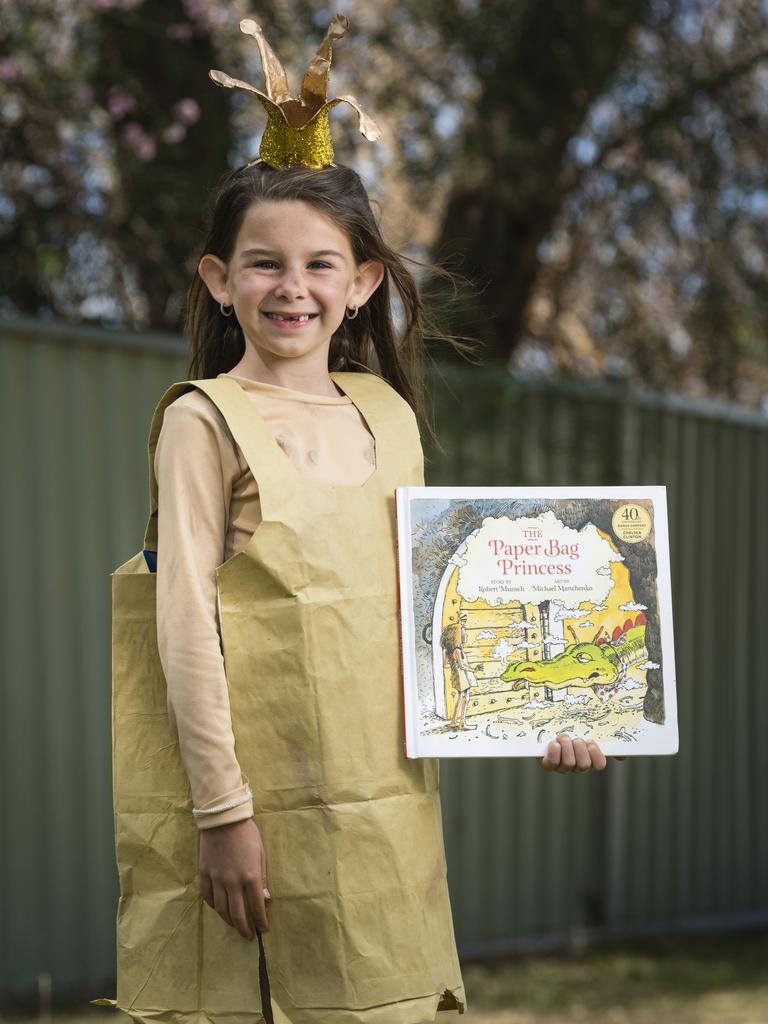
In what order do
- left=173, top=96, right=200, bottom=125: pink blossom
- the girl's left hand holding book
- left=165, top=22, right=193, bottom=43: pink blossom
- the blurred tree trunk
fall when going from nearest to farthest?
the girl's left hand holding book < left=173, top=96, right=200, bottom=125: pink blossom < left=165, top=22, right=193, bottom=43: pink blossom < the blurred tree trunk

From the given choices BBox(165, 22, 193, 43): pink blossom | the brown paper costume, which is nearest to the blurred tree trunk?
BBox(165, 22, 193, 43): pink blossom

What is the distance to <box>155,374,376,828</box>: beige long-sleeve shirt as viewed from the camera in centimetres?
180

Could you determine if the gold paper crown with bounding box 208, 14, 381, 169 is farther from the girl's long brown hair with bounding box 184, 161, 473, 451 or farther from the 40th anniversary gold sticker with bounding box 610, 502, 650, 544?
the 40th anniversary gold sticker with bounding box 610, 502, 650, 544

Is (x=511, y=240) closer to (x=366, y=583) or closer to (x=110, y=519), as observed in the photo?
(x=110, y=519)

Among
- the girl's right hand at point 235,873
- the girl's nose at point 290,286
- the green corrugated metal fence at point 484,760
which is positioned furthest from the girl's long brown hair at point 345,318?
the green corrugated metal fence at point 484,760

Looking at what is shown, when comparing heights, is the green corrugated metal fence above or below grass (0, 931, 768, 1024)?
above

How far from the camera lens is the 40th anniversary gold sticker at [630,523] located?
200cm

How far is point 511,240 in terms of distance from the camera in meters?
5.65

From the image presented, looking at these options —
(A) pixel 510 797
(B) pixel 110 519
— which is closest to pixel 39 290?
(B) pixel 110 519

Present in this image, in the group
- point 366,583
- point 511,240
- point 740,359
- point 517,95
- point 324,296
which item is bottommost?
point 366,583

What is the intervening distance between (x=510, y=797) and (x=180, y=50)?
3.20 metres

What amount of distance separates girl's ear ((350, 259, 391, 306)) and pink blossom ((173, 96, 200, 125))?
8.97 feet

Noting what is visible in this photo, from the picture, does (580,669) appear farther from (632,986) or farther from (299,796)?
(632,986)

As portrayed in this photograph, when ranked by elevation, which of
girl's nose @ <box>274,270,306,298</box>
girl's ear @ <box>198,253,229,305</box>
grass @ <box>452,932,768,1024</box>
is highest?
girl's ear @ <box>198,253,229,305</box>
